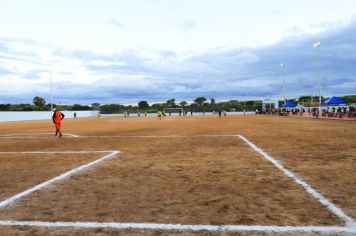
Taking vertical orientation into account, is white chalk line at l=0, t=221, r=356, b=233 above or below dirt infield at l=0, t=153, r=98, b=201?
below

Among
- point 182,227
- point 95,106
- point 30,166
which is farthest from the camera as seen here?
point 95,106

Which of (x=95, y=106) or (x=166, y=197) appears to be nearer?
(x=166, y=197)

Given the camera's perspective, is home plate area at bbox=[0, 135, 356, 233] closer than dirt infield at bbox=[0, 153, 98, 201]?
Yes

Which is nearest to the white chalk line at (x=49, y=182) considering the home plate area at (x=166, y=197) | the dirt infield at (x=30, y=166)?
the home plate area at (x=166, y=197)

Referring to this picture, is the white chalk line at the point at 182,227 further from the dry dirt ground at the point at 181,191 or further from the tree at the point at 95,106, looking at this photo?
the tree at the point at 95,106

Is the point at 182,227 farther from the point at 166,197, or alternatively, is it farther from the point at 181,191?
the point at 181,191

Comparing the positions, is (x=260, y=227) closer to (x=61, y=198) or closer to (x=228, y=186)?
(x=228, y=186)

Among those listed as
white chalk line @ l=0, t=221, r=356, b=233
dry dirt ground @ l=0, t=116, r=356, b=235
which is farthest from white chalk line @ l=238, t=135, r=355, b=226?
white chalk line @ l=0, t=221, r=356, b=233

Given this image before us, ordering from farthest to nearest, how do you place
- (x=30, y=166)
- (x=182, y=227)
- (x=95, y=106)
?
(x=95, y=106) → (x=30, y=166) → (x=182, y=227)

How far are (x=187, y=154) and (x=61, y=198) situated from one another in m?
6.09

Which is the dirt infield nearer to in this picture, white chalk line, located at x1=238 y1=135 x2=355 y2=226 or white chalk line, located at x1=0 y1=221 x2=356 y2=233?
white chalk line, located at x1=0 y1=221 x2=356 y2=233

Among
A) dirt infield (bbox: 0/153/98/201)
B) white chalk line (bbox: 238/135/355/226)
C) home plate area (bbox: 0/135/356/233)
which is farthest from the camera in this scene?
dirt infield (bbox: 0/153/98/201)

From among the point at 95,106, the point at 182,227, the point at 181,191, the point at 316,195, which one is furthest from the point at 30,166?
the point at 95,106

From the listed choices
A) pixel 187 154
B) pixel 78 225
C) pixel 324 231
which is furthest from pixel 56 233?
pixel 187 154
